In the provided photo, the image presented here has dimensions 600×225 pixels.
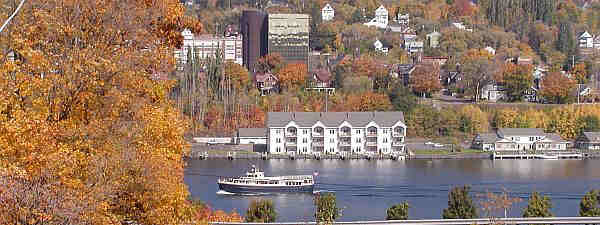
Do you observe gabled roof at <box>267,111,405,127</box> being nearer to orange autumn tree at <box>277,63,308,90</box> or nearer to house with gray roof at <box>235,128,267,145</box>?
house with gray roof at <box>235,128,267,145</box>

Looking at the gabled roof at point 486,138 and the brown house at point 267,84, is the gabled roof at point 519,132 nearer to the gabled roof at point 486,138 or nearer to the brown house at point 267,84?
the gabled roof at point 486,138

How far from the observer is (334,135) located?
578 inches

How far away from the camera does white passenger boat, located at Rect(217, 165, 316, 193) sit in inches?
404

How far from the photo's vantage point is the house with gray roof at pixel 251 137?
1509cm

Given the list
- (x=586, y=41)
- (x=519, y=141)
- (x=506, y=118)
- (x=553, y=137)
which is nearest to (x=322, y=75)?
(x=506, y=118)

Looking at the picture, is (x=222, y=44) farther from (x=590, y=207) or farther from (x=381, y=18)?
(x=590, y=207)

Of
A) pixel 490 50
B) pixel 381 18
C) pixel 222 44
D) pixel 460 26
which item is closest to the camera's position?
pixel 222 44

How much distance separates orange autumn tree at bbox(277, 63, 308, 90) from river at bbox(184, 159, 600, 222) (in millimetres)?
4710

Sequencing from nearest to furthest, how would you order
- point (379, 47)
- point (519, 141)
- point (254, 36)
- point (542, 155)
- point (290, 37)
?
point (542, 155) → point (519, 141) → point (290, 37) → point (254, 36) → point (379, 47)

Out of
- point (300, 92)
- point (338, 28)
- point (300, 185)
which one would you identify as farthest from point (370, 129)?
point (338, 28)

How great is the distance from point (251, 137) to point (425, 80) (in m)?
→ 4.43

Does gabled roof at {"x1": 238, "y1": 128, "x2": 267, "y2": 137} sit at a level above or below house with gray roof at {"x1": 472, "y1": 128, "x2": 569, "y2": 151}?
above

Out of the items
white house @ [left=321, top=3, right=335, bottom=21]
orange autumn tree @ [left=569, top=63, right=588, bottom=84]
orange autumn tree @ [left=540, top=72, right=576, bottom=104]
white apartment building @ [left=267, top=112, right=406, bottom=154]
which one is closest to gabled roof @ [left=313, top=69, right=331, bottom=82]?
orange autumn tree @ [left=540, top=72, right=576, bottom=104]

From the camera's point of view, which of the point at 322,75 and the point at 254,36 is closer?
the point at 322,75
